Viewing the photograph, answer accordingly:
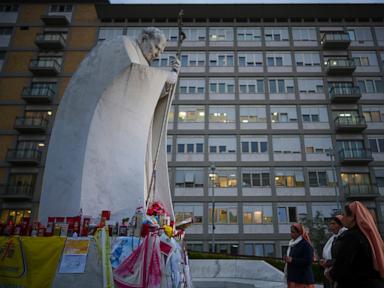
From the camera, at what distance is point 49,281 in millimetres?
4184

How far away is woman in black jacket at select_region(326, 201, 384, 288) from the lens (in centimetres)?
271

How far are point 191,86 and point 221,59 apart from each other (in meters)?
4.42

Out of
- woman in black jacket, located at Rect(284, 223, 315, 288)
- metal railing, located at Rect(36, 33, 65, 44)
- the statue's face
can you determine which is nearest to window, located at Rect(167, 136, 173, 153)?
metal railing, located at Rect(36, 33, 65, 44)

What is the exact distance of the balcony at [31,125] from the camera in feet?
94.2

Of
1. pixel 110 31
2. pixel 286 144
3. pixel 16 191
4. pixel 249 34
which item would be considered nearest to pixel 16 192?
pixel 16 191

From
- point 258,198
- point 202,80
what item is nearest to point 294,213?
point 258,198

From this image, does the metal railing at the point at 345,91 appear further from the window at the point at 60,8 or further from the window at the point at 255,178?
the window at the point at 60,8

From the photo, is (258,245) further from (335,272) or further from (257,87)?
(335,272)

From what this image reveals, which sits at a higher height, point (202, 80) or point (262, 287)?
point (202, 80)

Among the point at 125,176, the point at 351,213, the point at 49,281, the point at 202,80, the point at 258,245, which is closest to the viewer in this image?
the point at 351,213

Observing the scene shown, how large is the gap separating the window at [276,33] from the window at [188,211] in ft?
62.9

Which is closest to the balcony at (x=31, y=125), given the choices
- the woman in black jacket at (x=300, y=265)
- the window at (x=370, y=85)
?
the woman in black jacket at (x=300, y=265)

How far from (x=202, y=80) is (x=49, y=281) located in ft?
94.2

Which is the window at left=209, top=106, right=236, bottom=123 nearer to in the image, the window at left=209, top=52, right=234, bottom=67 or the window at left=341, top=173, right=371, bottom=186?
the window at left=209, top=52, right=234, bottom=67
